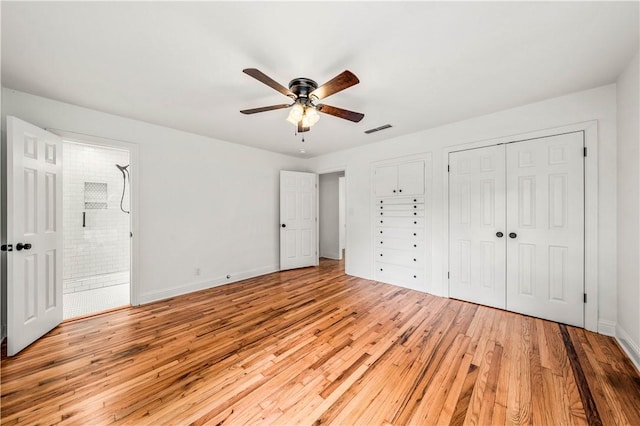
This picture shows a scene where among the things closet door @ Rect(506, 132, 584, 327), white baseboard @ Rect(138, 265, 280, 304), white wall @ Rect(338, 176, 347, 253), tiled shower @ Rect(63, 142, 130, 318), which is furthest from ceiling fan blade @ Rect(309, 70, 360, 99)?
white wall @ Rect(338, 176, 347, 253)

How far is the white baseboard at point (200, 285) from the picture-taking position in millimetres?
3233

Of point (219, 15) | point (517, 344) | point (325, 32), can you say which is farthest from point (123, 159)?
point (517, 344)

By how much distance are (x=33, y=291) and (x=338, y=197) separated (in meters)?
5.35

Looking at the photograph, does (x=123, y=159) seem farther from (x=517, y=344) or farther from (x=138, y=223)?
(x=517, y=344)

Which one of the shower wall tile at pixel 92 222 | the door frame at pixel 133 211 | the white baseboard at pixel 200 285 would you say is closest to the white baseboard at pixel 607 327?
the white baseboard at pixel 200 285

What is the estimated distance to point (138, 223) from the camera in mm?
3172

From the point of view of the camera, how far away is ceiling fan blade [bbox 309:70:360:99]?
1.58 m

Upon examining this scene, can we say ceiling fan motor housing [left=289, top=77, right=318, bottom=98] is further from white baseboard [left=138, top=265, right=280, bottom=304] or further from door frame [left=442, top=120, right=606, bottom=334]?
white baseboard [left=138, top=265, right=280, bottom=304]

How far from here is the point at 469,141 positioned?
3154 mm

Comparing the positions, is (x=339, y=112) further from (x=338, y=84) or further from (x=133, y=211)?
(x=133, y=211)

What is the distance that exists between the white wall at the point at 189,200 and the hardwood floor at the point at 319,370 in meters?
0.82

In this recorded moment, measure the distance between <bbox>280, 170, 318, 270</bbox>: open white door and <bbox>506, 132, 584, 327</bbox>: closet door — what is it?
3.51m

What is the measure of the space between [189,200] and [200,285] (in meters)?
1.41

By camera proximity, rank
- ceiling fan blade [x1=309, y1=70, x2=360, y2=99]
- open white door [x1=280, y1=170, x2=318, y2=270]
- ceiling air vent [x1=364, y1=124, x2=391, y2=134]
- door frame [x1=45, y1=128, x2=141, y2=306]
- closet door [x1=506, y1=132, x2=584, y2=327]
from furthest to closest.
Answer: open white door [x1=280, y1=170, x2=318, y2=270] < ceiling air vent [x1=364, y1=124, x2=391, y2=134] < door frame [x1=45, y1=128, x2=141, y2=306] < closet door [x1=506, y1=132, x2=584, y2=327] < ceiling fan blade [x1=309, y1=70, x2=360, y2=99]
